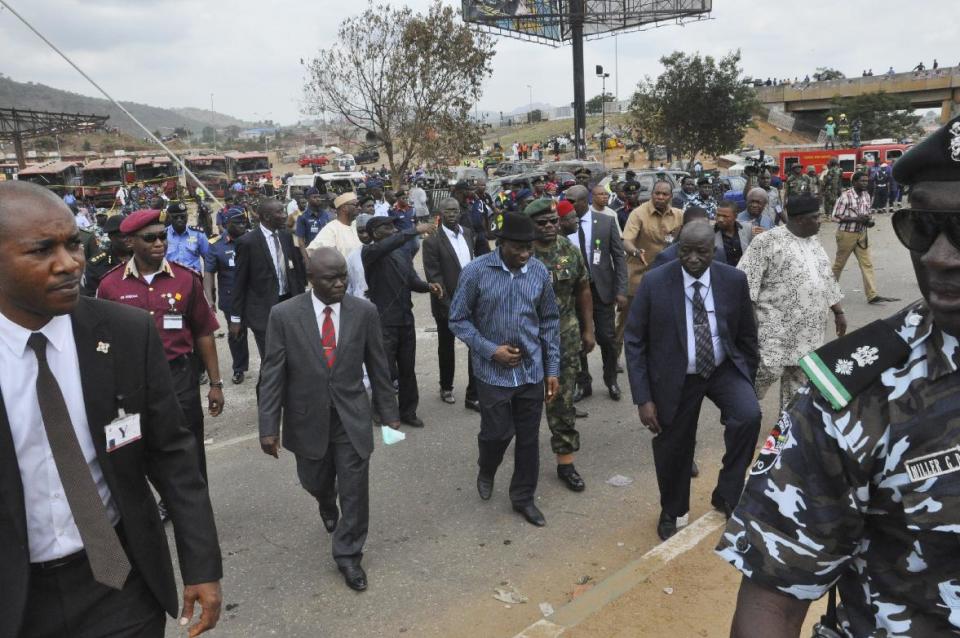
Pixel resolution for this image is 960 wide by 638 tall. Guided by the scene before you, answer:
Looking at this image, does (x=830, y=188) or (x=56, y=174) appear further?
(x=56, y=174)

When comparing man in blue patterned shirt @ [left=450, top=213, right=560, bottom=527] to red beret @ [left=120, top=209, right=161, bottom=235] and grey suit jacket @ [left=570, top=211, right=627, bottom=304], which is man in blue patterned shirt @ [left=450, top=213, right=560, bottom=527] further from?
grey suit jacket @ [left=570, top=211, right=627, bottom=304]

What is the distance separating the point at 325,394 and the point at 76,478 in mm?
2096

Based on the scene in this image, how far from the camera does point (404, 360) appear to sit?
660 centimetres

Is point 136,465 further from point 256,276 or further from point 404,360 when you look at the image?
point 256,276

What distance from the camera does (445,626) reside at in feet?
11.8

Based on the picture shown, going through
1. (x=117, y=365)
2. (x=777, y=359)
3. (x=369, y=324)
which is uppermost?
(x=117, y=365)

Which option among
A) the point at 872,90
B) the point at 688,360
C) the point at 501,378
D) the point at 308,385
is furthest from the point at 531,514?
Answer: the point at 872,90

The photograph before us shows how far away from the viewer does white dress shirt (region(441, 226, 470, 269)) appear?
269 inches

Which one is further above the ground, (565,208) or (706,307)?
(565,208)

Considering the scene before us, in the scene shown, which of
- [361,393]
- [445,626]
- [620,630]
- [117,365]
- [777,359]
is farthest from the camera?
[777,359]

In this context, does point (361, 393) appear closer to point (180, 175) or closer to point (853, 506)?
point (853, 506)

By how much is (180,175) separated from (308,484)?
39740mm

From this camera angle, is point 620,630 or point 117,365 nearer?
point 117,365

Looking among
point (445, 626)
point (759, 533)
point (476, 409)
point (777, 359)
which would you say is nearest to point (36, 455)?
point (759, 533)
